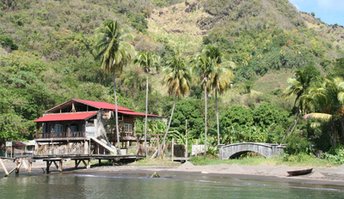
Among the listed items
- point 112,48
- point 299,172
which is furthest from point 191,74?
point 299,172

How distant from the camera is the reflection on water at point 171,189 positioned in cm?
3067

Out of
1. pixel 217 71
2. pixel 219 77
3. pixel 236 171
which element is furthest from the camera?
pixel 219 77

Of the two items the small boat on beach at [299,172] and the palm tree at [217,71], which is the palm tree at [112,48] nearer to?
the palm tree at [217,71]

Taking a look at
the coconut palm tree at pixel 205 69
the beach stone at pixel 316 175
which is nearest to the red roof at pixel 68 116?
the coconut palm tree at pixel 205 69

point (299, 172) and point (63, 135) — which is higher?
point (63, 135)

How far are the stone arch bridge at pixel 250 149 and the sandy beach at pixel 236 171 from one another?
3.26m

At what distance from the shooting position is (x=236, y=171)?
48375 mm

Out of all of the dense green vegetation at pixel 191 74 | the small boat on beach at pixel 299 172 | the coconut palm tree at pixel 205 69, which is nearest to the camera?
the small boat on beach at pixel 299 172

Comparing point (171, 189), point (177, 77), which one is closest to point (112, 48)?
point (177, 77)

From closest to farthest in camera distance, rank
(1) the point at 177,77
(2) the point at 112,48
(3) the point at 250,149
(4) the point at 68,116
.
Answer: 1. (3) the point at 250,149
2. (2) the point at 112,48
3. (1) the point at 177,77
4. (4) the point at 68,116

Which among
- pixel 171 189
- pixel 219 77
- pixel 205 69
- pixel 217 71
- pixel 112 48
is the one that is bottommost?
pixel 171 189

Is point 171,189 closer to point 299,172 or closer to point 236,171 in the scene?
point 299,172

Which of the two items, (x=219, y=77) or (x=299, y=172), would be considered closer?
(x=299, y=172)

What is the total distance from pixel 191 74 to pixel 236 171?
18.7 meters
